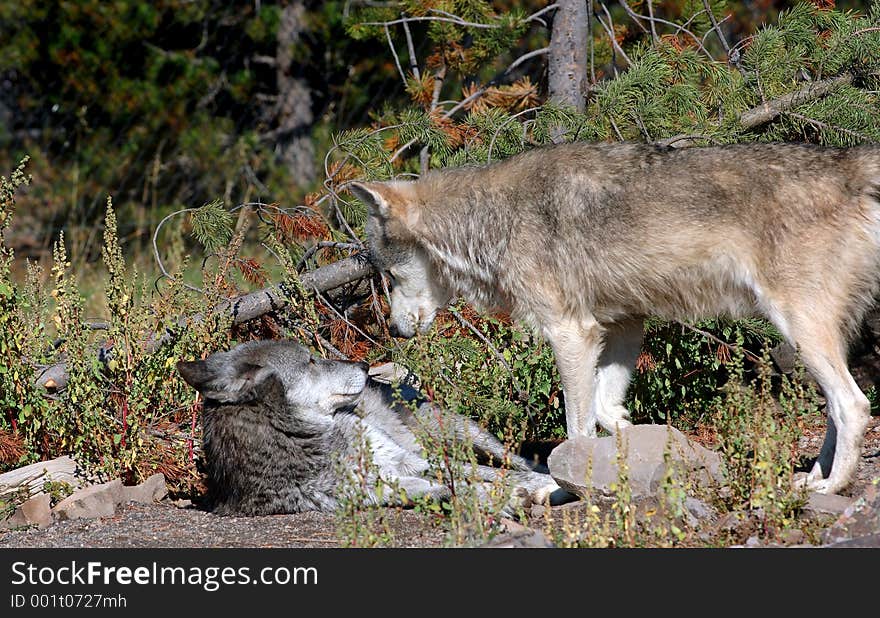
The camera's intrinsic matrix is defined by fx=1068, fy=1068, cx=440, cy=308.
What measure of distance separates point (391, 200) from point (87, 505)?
223 centimetres

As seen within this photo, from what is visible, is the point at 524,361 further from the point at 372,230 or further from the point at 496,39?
the point at 496,39

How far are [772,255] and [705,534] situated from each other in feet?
4.69

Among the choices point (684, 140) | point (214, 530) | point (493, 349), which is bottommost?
point (214, 530)

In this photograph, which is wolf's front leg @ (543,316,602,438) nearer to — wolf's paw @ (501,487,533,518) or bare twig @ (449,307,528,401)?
wolf's paw @ (501,487,533,518)

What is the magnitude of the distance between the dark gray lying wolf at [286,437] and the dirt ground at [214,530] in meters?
0.14

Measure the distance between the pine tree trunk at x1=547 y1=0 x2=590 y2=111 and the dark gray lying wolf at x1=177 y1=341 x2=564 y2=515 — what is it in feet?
9.38

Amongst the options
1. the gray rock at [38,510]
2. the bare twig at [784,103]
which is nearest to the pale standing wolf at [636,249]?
the bare twig at [784,103]

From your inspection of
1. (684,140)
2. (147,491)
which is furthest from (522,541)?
(684,140)

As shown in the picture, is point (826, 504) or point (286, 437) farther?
point (286, 437)

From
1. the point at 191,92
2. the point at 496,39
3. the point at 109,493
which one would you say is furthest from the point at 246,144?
Result: the point at 109,493

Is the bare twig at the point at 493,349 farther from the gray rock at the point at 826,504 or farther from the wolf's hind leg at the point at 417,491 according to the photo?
the gray rock at the point at 826,504

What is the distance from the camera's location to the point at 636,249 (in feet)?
17.4

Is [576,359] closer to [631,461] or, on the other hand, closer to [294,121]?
[631,461]

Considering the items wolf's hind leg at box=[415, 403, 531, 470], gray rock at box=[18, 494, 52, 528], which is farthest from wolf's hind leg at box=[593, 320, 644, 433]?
gray rock at box=[18, 494, 52, 528]
